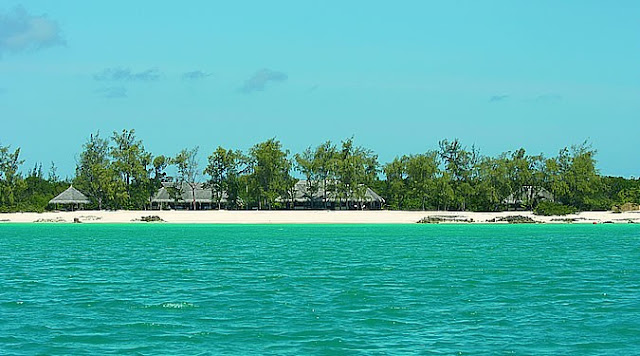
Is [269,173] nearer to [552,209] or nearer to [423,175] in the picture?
[423,175]

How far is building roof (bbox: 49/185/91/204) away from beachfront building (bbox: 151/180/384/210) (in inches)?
331

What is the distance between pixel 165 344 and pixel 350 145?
8247 centimetres

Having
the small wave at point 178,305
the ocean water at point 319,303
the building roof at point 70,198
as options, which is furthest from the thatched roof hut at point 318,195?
the small wave at point 178,305

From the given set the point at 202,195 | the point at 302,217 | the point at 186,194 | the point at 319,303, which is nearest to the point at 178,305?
the point at 319,303

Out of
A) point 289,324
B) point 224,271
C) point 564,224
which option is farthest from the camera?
point 564,224

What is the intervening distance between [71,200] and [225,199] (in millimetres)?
18682

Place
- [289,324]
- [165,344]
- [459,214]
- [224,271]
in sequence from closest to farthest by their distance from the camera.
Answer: [165,344] < [289,324] < [224,271] < [459,214]

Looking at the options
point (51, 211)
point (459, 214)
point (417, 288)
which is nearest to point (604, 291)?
point (417, 288)

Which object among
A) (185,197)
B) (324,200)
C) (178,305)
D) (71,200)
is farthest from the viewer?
(185,197)

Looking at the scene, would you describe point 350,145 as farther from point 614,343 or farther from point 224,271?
point 614,343

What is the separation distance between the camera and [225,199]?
98.5 meters

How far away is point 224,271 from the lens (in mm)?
28516

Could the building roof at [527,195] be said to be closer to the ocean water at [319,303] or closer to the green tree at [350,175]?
the green tree at [350,175]

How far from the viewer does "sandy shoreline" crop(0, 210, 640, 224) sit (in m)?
80.1
